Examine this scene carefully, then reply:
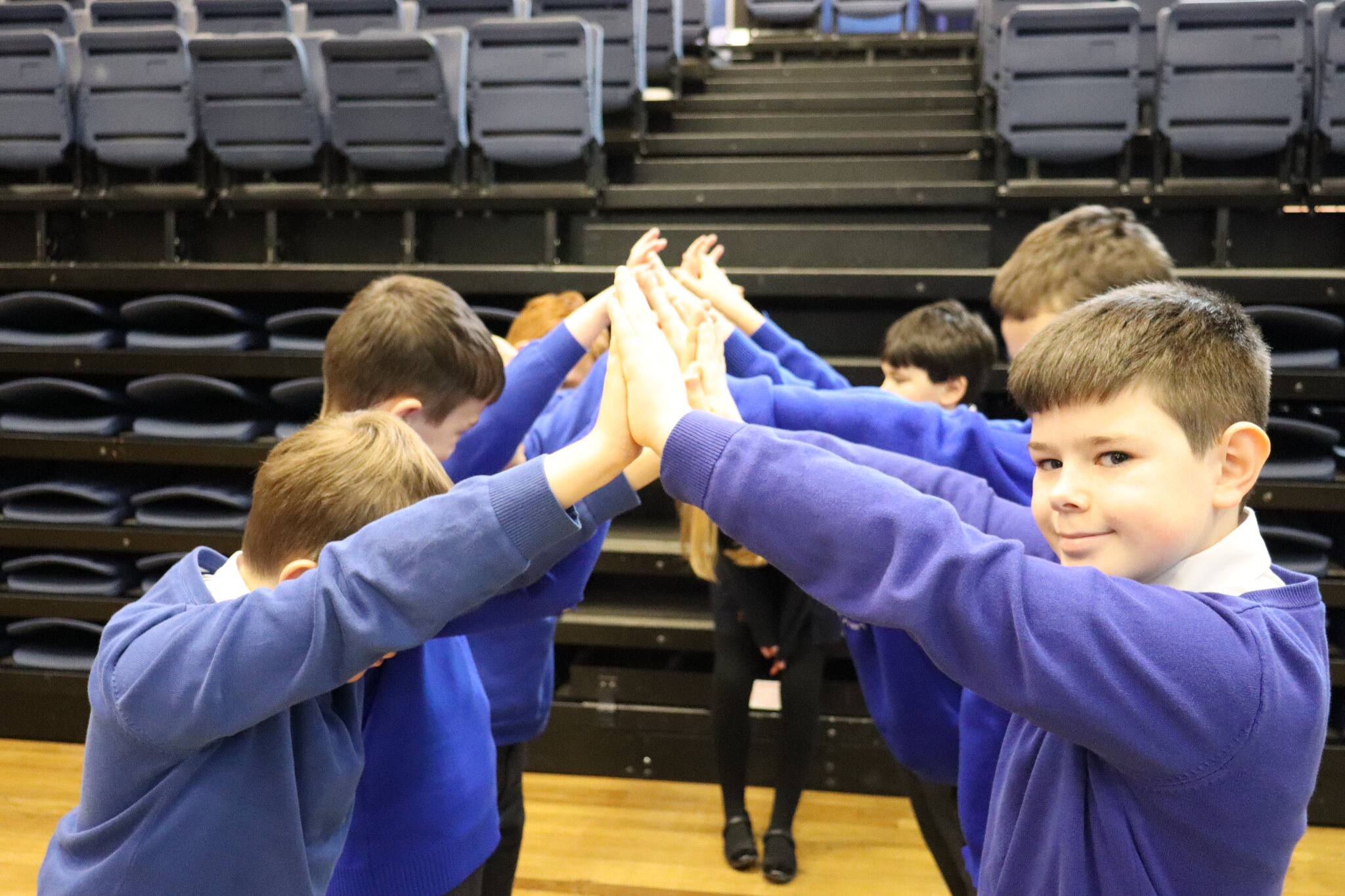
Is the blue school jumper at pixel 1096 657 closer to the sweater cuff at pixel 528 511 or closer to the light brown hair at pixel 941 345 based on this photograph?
the sweater cuff at pixel 528 511

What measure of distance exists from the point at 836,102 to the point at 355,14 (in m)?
2.35

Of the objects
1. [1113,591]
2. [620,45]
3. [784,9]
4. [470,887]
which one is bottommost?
[470,887]


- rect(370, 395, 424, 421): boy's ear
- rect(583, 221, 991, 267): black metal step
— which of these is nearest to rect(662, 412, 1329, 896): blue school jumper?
rect(370, 395, 424, 421): boy's ear

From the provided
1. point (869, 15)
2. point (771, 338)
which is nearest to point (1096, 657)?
point (771, 338)

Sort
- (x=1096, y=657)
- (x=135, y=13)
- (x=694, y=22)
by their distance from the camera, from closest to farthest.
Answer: (x=1096, y=657) → (x=135, y=13) → (x=694, y=22)

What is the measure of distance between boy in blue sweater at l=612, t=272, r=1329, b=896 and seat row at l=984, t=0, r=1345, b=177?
3.21 m

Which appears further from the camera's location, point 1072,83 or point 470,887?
point 1072,83

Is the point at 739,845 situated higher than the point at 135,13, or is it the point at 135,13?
the point at 135,13

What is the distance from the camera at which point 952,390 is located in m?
2.18

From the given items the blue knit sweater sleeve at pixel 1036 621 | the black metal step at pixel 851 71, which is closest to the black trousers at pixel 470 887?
the blue knit sweater sleeve at pixel 1036 621

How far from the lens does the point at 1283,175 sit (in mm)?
3629

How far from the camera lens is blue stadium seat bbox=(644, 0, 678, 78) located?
17.7ft

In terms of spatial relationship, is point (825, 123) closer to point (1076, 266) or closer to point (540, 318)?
point (540, 318)

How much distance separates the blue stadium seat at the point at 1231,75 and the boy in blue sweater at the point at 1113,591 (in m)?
3.22
